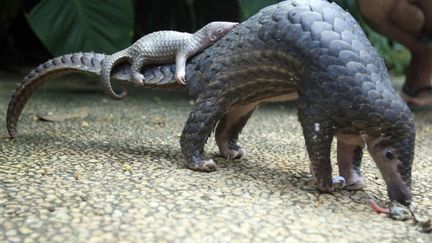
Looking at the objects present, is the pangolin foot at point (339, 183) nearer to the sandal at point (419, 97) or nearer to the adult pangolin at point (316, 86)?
the adult pangolin at point (316, 86)

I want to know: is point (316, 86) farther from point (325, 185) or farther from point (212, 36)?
point (212, 36)

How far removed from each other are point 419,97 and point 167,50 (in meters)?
2.36

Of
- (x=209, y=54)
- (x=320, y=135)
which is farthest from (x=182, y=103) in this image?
(x=320, y=135)

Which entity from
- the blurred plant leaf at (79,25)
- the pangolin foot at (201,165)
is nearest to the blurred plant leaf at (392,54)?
the blurred plant leaf at (79,25)

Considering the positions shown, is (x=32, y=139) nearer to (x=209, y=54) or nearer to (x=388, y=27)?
(x=209, y=54)

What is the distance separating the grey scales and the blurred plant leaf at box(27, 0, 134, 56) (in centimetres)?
154

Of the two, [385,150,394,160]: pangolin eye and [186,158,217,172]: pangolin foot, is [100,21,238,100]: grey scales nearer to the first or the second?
[186,158,217,172]: pangolin foot

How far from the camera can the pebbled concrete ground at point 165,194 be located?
131 centimetres

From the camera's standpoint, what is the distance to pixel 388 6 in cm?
325

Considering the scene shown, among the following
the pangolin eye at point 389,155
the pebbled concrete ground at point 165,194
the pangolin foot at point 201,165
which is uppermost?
the pangolin eye at point 389,155

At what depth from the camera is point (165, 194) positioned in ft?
5.15

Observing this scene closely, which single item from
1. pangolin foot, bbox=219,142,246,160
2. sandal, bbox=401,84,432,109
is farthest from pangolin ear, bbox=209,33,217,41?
sandal, bbox=401,84,432,109

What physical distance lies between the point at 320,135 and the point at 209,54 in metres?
0.57

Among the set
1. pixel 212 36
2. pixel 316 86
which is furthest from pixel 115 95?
pixel 316 86
